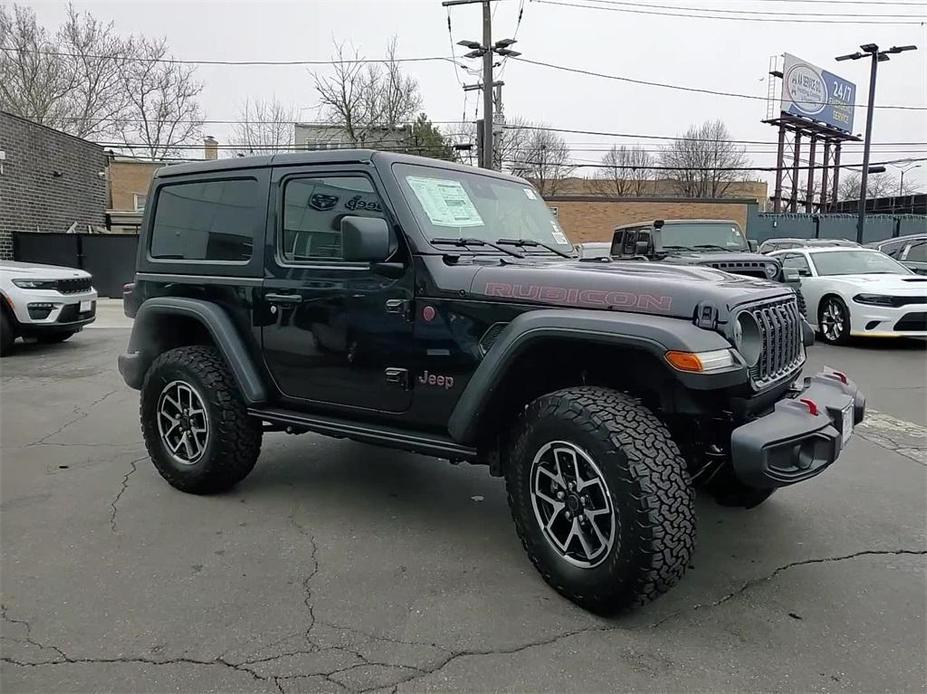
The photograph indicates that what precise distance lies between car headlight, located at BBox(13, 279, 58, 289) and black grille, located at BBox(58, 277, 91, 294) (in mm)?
96

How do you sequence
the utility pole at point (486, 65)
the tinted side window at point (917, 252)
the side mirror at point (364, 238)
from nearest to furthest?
the side mirror at point (364, 238) < the tinted side window at point (917, 252) < the utility pole at point (486, 65)

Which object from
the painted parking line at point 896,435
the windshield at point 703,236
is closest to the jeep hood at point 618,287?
the painted parking line at point 896,435

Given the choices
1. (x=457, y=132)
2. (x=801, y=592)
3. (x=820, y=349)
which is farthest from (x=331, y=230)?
(x=457, y=132)

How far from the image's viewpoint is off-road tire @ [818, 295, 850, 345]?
1005 centimetres

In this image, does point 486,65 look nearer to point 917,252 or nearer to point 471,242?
point 917,252

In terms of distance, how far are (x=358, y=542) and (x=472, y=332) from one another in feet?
4.27

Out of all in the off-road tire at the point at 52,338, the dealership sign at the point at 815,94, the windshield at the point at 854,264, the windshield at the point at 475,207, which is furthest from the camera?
the dealership sign at the point at 815,94

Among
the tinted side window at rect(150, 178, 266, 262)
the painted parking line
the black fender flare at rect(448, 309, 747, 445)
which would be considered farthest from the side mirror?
the painted parking line

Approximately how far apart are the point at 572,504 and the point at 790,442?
88cm

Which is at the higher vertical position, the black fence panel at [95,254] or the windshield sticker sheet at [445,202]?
the windshield sticker sheet at [445,202]

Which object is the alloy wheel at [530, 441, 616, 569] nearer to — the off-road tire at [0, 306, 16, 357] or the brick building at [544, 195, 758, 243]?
the off-road tire at [0, 306, 16, 357]

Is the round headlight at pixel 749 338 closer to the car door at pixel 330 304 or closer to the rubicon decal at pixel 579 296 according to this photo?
the rubicon decal at pixel 579 296

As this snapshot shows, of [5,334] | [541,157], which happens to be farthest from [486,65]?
[541,157]

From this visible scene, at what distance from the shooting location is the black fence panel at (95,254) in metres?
16.8
